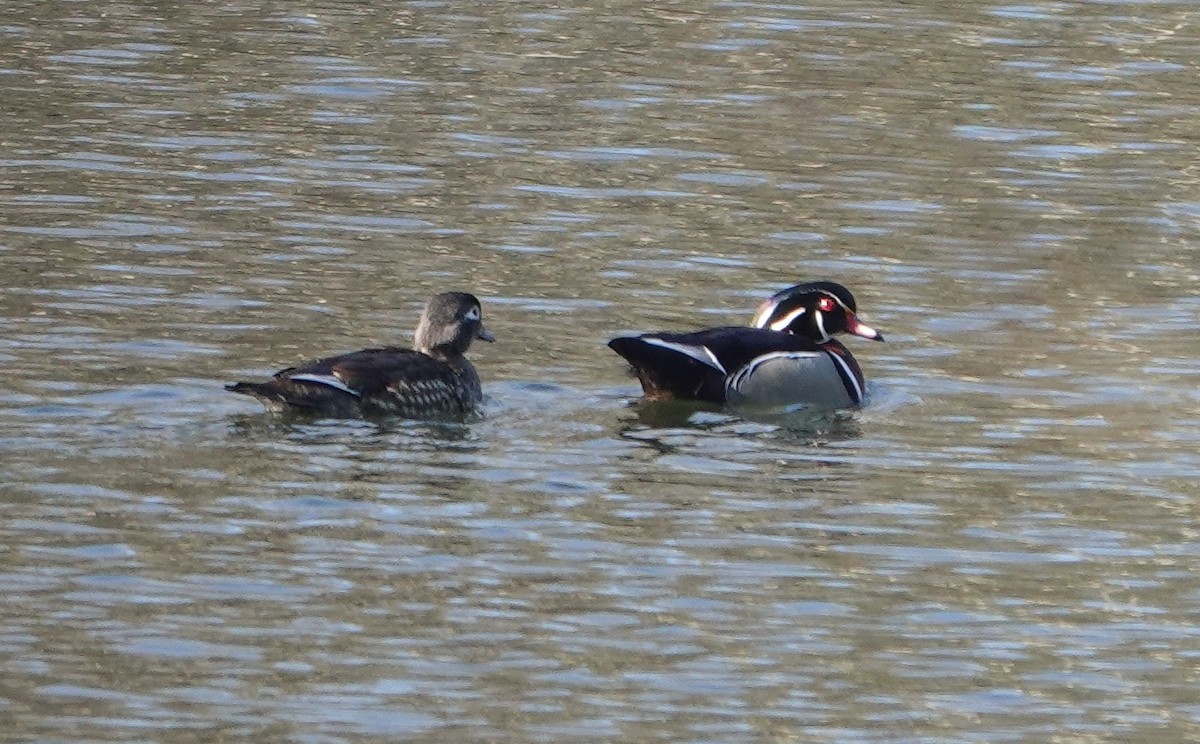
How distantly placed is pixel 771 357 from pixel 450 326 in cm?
176

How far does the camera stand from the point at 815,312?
572 inches

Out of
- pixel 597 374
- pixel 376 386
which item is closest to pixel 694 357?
pixel 597 374

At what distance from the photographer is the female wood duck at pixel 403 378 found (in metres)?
12.2

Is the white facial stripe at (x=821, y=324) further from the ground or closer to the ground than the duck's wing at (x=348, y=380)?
closer to the ground

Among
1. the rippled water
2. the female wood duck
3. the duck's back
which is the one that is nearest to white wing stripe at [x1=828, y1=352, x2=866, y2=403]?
the rippled water

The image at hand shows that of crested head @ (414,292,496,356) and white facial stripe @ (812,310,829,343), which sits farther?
white facial stripe @ (812,310,829,343)

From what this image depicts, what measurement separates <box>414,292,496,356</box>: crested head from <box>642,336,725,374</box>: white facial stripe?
95 centimetres

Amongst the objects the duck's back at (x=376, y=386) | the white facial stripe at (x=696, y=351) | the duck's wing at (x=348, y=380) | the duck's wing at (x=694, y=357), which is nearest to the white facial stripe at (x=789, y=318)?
the duck's wing at (x=694, y=357)

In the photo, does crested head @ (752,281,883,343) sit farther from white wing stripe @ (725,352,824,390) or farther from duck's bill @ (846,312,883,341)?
white wing stripe @ (725,352,824,390)

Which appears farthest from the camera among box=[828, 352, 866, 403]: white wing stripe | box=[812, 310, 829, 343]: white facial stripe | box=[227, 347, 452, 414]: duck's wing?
box=[812, 310, 829, 343]: white facial stripe

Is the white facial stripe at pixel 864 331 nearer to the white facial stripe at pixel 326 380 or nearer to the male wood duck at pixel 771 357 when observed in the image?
the male wood duck at pixel 771 357

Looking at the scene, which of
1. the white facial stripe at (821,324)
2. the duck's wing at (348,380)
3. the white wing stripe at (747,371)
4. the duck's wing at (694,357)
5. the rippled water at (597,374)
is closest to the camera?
the rippled water at (597,374)

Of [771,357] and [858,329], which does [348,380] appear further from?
[858,329]

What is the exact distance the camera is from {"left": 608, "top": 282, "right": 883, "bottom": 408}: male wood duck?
13477mm
